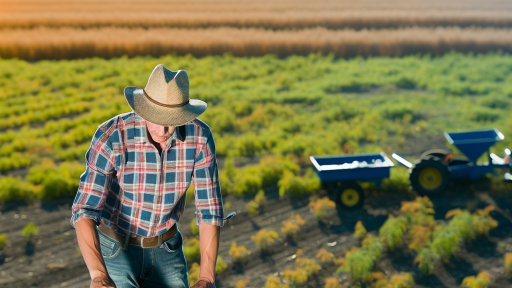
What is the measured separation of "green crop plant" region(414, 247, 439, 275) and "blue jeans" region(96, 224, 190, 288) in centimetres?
368

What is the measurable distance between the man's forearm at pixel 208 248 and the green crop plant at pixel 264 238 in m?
3.41

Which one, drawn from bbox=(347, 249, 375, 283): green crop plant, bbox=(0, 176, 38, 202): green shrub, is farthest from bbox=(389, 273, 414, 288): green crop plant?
bbox=(0, 176, 38, 202): green shrub

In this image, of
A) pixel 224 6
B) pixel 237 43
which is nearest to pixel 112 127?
pixel 237 43

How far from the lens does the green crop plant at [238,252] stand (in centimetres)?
571

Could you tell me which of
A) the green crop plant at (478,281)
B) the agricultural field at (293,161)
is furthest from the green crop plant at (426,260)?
the green crop plant at (478,281)

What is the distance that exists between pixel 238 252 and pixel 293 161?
3.29 meters

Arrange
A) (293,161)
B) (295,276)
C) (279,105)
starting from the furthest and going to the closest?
(279,105) < (293,161) < (295,276)

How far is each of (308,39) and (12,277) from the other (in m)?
18.6

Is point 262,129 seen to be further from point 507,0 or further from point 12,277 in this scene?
point 507,0

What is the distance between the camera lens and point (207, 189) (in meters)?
2.67

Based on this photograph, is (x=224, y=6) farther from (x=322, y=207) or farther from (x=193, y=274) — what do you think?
(x=193, y=274)

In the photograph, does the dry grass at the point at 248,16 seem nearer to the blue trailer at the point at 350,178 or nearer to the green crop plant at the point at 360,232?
the blue trailer at the point at 350,178

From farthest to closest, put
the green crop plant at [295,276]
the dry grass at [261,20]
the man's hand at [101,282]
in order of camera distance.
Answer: the dry grass at [261,20], the green crop plant at [295,276], the man's hand at [101,282]

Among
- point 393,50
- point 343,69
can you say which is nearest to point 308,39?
point 393,50
